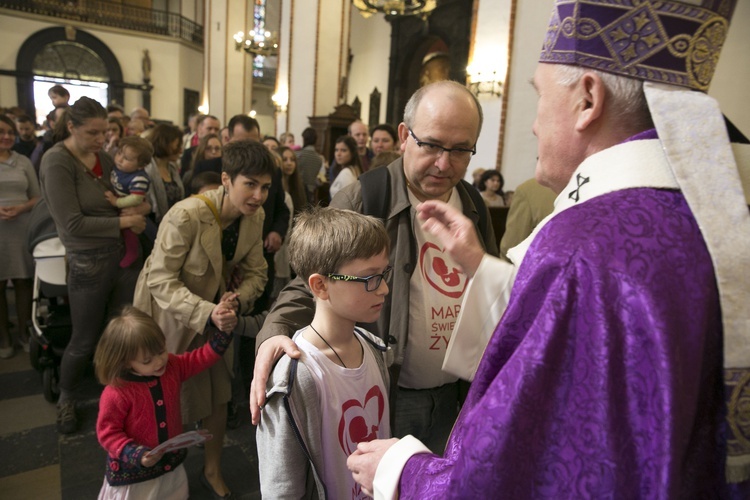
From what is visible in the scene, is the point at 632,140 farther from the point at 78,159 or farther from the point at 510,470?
the point at 78,159

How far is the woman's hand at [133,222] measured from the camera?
300 cm

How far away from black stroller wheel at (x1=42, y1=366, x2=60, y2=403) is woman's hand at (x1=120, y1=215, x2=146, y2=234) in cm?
112

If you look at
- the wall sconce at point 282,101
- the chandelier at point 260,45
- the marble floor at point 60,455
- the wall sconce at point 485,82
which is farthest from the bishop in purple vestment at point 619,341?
the chandelier at point 260,45

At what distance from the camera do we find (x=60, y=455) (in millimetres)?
2811

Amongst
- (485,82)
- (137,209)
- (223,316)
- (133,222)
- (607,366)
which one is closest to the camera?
(607,366)

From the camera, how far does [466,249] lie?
3.92ft

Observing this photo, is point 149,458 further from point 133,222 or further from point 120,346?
point 133,222

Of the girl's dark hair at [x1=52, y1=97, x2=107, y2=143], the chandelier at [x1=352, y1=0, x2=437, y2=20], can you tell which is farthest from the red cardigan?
the chandelier at [x1=352, y1=0, x2=437, y2=20]

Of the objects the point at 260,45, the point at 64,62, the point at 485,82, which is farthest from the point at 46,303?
the point at 64,62

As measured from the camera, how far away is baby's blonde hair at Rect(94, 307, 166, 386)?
2020 millimetres

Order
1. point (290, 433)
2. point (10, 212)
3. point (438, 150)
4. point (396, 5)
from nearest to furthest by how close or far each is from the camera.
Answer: point (290, 433) < point (438, 150) < point (10, 212) < point (396, 5)

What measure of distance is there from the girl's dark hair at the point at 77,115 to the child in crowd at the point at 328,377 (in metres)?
1.96

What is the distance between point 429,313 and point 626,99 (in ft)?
3.20

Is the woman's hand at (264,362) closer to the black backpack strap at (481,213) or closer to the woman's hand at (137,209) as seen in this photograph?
the black backpack strap at (481,213)
